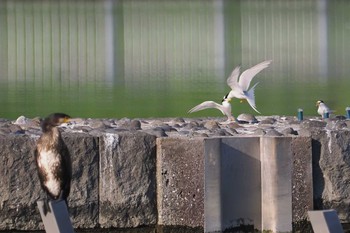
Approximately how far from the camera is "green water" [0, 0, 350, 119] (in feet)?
34.5

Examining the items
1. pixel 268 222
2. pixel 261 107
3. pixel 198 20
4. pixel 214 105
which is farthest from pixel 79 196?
pixel 198 20

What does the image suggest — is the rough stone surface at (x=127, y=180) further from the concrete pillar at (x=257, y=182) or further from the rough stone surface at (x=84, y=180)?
the concrete pillar at (x=257, y=182)

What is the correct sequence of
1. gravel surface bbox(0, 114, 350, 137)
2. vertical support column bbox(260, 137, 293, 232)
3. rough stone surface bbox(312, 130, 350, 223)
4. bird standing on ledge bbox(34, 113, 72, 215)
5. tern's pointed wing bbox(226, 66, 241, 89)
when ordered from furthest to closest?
tern's pointed wing bbox(226, 66, 241, 89)
gravel surface bbox(0, 114, 350, 137)
rough stone surface bbox(312, 130, 350, 223)
vertical support column bbox(260, 137, 293, 232)
bird standing on ledge bbox(34, 113, 72, 215)

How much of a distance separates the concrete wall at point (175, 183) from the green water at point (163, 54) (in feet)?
13.9

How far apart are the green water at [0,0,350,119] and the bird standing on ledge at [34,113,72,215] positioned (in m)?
4.91

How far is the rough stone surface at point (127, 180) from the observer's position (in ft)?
17.8

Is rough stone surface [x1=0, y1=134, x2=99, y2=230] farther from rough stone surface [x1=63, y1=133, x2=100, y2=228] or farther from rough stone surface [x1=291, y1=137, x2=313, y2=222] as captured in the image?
rough stone surface [x1=291, y1=137, x2=313, y2=222]

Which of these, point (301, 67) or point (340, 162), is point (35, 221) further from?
point (301, 67)

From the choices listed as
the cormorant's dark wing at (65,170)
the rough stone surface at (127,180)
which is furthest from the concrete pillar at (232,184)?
the cormorant's dark wing at (65,170)

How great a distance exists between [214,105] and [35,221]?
9.66ft

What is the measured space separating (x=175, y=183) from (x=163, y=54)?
572cm

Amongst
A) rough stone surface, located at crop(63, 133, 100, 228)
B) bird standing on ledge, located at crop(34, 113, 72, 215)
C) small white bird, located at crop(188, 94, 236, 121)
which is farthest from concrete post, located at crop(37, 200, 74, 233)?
small white bird, located at crop(188, 94, 236, 121)

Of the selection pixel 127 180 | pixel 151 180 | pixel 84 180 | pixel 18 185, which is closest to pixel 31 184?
pixel 18 185

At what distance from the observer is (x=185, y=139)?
5.50 m
